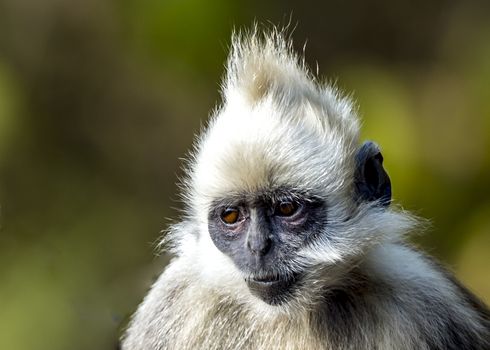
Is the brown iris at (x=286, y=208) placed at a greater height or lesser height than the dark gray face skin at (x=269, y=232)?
greater

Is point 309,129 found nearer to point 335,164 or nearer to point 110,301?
point 335,164

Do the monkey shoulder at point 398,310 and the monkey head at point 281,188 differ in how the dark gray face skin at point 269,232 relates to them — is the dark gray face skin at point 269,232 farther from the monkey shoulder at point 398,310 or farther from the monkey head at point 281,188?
the monkey shoulder at point 398,310

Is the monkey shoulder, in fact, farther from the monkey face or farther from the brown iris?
the brown iris

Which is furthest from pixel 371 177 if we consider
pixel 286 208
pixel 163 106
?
pixel 163 106

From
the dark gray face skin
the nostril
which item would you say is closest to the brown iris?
the dark gray face skin

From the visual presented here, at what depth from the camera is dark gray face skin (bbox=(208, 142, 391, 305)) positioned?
3.76m

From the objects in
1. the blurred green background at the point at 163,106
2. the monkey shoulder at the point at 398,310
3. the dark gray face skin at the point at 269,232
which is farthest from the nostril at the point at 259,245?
the blurred green background at the point at 163,106

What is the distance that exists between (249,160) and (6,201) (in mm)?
5307

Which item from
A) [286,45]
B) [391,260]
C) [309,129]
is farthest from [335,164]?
[286,45]

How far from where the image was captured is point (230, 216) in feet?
12.8

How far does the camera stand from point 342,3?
953cm

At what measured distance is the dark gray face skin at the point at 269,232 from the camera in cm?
376

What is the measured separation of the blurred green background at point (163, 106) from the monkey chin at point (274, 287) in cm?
402

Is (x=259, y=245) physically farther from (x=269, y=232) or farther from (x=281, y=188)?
(x=281, y=188)
